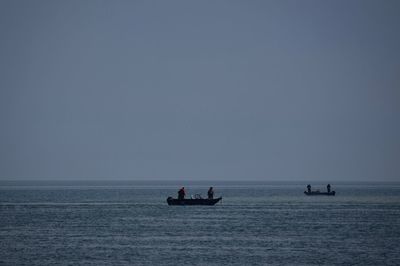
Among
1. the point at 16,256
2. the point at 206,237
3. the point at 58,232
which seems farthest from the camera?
the point at 58,232

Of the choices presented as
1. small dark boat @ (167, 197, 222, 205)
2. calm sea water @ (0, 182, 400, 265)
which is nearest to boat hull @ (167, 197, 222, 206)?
small dark boat @ (167, 197, 222, 205)

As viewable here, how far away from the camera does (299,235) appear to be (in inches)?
2534

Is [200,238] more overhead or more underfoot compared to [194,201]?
more underfoot

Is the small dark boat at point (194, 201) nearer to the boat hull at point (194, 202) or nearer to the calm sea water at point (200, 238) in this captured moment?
the boat hull at point (194, 202)

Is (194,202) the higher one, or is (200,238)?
(194,202)

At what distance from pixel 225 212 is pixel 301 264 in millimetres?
47269

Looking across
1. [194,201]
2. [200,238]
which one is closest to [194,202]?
[194,201]

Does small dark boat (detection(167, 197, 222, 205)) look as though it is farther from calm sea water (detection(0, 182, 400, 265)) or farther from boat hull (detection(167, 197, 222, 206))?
calm sea water (detection(0, 182, 400, 265))

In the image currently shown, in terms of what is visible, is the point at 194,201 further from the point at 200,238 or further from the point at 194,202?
the point at 200,238

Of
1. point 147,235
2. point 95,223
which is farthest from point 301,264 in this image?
point 95,223

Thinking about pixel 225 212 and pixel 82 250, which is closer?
pixel 82 250

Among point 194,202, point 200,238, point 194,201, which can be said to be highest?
point 194,201

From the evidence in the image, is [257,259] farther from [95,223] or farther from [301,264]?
[95,223]

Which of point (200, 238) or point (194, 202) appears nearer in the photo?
point (200, 238)
